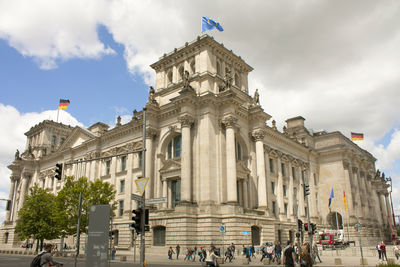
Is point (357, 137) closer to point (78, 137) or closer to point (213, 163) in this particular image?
point (213, 163)

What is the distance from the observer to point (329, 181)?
207ft

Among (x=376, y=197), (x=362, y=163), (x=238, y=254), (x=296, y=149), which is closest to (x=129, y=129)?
(x=238, y=254)

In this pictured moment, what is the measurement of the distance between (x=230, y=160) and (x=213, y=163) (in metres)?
2.01

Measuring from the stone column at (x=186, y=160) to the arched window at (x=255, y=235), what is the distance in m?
8.20

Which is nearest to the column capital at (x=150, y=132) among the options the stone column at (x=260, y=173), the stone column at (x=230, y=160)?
the stone column at (x=230, y=160)

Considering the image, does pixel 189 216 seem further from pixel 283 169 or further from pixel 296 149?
pixel 296 149

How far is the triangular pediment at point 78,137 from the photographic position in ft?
189

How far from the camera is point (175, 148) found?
42750 millimetres

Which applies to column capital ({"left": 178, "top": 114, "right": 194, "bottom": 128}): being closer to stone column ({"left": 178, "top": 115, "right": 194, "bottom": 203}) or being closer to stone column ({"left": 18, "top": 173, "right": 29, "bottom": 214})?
stone column ({"left": 178, "top": 115, "right": 194, "bottom": 203})

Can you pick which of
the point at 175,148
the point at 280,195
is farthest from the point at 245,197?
the point at 280,195

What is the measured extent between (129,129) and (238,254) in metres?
25.1

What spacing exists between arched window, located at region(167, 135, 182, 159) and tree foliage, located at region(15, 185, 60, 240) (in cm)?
1650

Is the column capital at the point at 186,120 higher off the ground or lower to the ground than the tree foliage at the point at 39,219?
higher

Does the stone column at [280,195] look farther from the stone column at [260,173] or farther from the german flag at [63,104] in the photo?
the german flag at [63,104]
